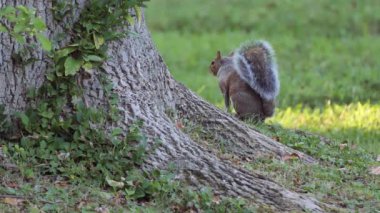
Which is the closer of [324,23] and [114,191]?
[114,191]

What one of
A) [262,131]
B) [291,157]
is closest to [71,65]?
[291,157]

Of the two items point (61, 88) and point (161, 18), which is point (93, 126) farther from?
point (161, 18)

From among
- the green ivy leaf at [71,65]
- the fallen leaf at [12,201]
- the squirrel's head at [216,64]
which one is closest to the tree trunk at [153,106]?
the green ivy leaf at [71,65]

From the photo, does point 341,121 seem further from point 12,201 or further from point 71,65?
point 12,201

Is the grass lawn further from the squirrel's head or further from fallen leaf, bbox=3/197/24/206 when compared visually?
the squirrel's head

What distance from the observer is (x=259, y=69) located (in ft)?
24.6

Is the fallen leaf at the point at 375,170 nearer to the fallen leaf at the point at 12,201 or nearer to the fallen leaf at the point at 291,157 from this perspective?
the fallen leaf at the point at 291,157

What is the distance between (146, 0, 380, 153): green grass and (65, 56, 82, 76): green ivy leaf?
3.24 m

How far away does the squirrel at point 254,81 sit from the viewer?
7.51 meters

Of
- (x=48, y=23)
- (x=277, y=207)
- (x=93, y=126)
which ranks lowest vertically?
(x=277, y=207)

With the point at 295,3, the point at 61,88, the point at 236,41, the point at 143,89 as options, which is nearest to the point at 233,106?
the point at 143,89

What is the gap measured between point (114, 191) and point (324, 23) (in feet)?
33.6

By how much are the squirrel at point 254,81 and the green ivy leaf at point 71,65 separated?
2628 millimetres

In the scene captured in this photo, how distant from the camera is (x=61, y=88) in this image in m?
5.16
